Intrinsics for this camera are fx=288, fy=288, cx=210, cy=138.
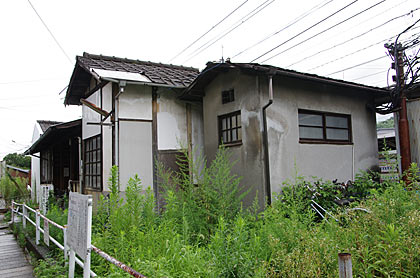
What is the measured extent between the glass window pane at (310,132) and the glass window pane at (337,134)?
0.35 metres

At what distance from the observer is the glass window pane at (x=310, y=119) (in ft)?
25.2

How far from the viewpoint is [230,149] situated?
7691 mm

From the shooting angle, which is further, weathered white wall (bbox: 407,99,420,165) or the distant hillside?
the distant hillside

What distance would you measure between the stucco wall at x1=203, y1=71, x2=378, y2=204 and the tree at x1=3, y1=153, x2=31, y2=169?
3360cm

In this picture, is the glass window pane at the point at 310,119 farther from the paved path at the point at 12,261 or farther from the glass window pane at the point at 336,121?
the paved path at the point at 12,261

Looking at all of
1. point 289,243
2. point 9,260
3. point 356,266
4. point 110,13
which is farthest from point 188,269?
point 110,13

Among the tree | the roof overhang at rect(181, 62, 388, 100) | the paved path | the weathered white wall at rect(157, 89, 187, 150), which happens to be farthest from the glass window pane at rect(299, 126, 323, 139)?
the tree

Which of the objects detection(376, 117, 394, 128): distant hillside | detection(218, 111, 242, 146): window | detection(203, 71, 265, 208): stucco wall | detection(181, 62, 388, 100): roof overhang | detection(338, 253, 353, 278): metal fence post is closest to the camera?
detection(338, 253, 353, 278): metal fence post

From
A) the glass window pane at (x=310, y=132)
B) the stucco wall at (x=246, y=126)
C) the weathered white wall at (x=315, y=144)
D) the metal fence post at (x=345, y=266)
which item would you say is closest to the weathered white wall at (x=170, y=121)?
the stucco wall at (x=246, y=126)

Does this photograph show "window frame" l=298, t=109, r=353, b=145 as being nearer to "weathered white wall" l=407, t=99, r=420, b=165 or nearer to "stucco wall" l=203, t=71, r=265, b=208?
"stucco wall" l=203, t=71, r=265, b=208

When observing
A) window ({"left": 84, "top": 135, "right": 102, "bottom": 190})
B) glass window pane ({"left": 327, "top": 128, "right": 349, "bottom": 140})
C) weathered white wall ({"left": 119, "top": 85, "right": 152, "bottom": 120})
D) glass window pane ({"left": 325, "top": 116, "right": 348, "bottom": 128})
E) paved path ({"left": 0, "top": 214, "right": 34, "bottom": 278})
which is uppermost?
weathered white wall ({"left": 119, "top": 85, "right": 152, "bottom": 120})

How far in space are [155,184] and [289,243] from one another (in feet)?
18.2

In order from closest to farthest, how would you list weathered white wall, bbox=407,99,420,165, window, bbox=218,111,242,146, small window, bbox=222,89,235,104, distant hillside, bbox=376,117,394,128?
window, bbox=218,111,242,146
small window, bbox=222,89,235,104
weathered white wall, bbox=407,99,420,165
distant hillside, bbox=376,117,394,128

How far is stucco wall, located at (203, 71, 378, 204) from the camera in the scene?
6.89 meters
